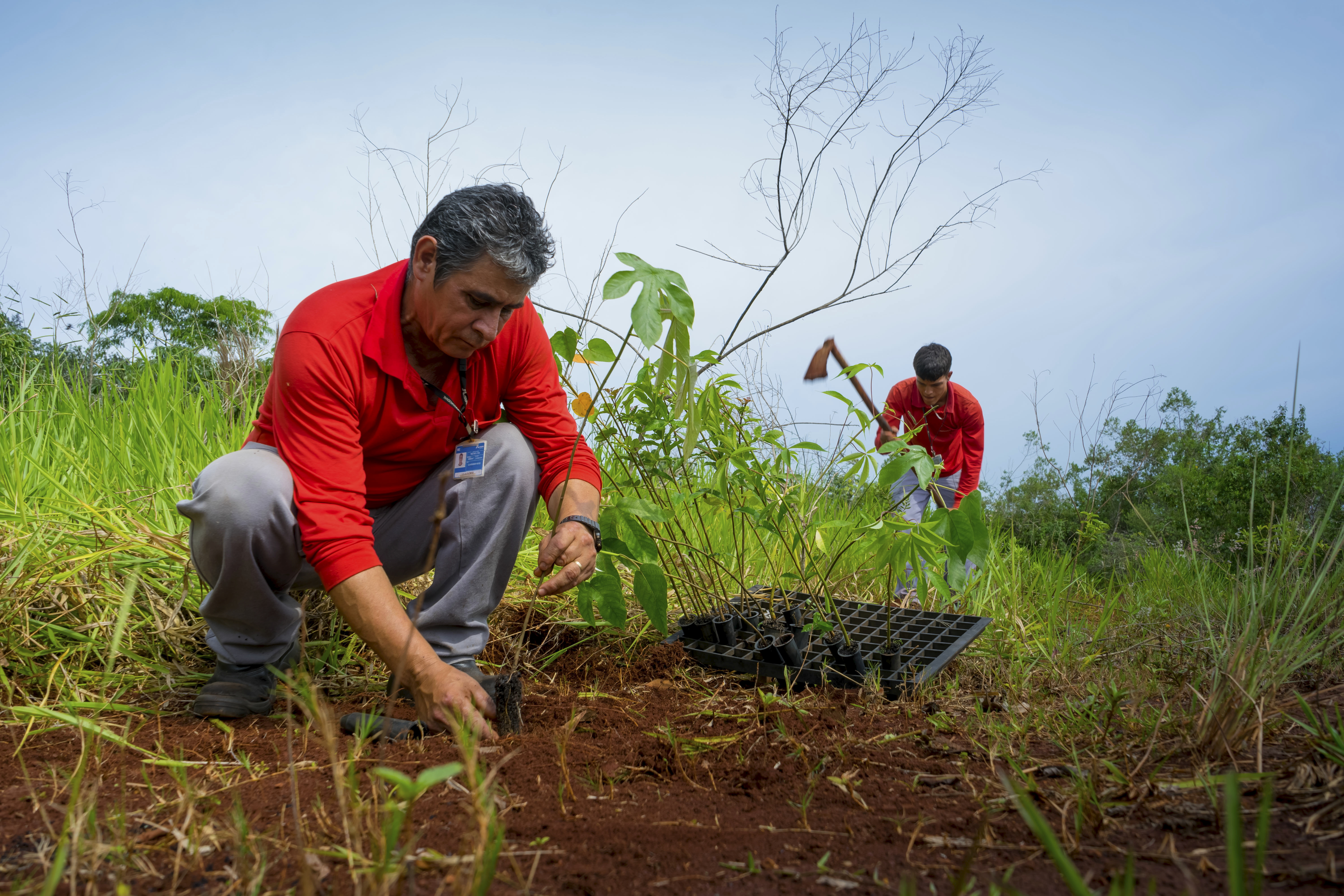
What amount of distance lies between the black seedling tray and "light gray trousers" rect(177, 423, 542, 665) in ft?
2.00

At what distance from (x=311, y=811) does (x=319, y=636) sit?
1359 mm

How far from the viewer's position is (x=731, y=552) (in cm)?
330

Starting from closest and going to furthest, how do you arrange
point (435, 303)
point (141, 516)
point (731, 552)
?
point (435, 303), point (141, 516), point (731, 552)

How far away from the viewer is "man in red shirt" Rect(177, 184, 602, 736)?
1770mm

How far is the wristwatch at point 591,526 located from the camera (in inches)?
78.7

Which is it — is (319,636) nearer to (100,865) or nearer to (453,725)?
(100,865)

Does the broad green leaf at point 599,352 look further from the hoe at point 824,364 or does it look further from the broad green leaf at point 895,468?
the hoe at point 824,364

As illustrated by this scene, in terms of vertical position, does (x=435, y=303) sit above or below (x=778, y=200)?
below

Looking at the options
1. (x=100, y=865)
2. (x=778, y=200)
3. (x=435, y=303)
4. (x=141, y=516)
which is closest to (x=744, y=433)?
(x=778, y=200)

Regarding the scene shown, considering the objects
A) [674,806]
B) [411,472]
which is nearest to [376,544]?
[411,472]

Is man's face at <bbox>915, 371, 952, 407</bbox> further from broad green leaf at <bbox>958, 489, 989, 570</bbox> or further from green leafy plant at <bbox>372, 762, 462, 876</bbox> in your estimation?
green leafy plant at <bbox>372, 762, 462, 876</bbox>

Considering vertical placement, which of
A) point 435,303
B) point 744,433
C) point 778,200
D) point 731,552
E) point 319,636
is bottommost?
point 319,636

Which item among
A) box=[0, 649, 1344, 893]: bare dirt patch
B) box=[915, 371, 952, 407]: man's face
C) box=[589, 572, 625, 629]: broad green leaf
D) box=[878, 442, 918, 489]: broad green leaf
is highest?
box=[915, 371, 952, 407]: man's face

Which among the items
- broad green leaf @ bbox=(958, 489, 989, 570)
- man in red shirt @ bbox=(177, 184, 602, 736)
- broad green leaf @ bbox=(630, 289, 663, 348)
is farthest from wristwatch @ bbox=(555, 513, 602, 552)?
broad green leaf @ bbox=(958, 489, 989, 570)
